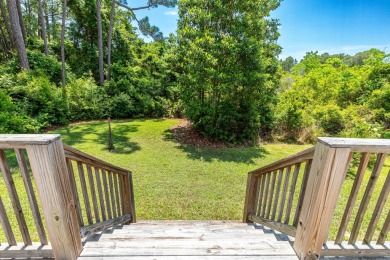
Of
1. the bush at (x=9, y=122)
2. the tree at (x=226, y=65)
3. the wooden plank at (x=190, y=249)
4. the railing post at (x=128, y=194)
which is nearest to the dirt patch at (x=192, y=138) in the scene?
the tree at (x=226, y=65)

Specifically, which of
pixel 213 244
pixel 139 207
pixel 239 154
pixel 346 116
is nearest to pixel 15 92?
pixel 139 207

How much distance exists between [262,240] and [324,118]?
375 inches

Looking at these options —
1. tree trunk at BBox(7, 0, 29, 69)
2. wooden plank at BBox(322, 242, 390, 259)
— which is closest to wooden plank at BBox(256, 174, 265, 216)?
wooden plank at BBox(322, 242, 390, 259)

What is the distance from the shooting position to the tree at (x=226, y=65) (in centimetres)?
686

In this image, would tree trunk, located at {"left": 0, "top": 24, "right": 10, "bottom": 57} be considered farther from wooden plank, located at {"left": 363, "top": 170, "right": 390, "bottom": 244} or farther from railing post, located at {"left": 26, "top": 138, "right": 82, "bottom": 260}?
wooden plank, located at {"left": 363, "top": 170, "right": 390, "bottom": 244}

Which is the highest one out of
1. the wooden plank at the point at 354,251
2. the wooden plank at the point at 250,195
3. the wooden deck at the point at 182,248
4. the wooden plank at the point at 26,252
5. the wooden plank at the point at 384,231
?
the wooden plank at the point at 384,231

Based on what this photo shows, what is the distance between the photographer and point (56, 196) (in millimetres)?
1197

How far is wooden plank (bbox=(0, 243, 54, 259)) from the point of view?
135cm

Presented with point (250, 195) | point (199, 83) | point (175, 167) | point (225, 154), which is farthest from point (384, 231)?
point (199, 83)

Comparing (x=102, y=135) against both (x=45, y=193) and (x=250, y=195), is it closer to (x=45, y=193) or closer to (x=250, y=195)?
(x=250, y=195)

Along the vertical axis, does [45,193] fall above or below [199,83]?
below

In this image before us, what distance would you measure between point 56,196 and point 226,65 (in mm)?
6641

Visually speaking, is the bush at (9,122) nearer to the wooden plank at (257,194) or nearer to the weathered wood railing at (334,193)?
the wooden plank at (257,194)

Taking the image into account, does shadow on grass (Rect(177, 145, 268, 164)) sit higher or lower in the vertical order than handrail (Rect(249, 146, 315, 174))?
lower
